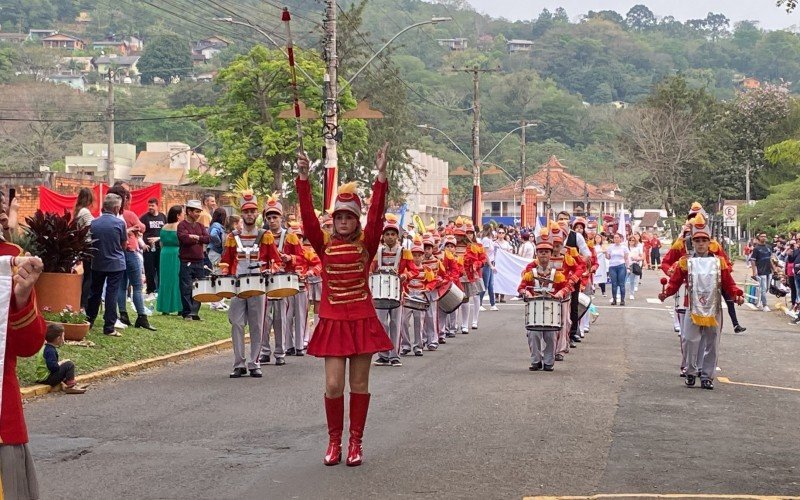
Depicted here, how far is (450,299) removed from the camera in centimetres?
2195

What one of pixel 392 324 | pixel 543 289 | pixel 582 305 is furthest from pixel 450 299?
pixel 543 289

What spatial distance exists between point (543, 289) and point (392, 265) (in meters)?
2.06

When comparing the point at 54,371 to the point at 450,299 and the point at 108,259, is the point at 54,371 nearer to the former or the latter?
the point at 108,259

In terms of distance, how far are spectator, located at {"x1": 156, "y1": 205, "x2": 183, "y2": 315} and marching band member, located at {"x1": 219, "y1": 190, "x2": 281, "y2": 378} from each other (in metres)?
5.96

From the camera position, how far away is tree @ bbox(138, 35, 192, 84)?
6037 inches

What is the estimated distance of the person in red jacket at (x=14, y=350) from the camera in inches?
248

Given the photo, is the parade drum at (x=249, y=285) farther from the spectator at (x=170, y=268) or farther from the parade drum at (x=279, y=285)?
the spectator at (x=170, y=268)

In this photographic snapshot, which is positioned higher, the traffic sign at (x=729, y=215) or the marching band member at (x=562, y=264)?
the traffic sign at (x=729, y=215)

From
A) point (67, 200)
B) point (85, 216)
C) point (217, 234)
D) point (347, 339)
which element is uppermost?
point (67, 200)

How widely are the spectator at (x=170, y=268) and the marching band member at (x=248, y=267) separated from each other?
5963 mm

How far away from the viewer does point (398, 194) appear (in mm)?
77000

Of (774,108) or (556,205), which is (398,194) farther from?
(556,205)

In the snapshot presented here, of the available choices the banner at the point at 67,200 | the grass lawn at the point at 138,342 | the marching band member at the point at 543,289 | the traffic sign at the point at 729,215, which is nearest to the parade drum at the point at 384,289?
the marching band member at the point at 543,289

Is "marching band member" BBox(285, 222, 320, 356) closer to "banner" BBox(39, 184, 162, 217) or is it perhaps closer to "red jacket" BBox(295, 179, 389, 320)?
"banner" BBox(39, 184, 162, 217)
